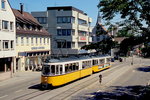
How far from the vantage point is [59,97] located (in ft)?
73.4

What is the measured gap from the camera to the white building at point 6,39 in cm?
3562

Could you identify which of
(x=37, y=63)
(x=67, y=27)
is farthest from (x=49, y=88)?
(x=67, y=27)

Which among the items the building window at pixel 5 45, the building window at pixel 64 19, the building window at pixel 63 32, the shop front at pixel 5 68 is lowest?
the shop front at pixel 5 68

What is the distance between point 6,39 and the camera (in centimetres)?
3666

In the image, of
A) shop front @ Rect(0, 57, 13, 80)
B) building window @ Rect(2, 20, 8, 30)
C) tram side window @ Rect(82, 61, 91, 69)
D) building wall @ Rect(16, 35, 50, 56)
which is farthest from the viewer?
building wall @ Rect(16, 35, 50, 56)

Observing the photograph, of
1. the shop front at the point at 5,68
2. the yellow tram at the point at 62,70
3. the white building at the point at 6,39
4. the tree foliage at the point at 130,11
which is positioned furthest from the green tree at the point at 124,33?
the shop front at the point at 5,68

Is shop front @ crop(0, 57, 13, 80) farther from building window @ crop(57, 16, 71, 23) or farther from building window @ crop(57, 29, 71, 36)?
building window @ crop(57, 16, 71, 23)

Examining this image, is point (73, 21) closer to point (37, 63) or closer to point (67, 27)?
point (67, 27)

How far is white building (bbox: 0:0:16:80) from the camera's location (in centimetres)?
3562

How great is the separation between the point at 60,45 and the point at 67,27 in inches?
233

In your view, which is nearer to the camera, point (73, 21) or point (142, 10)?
point (142, 10)

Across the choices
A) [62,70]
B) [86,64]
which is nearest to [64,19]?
[86,64]

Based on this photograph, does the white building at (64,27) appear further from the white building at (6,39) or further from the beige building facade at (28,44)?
the white building at (6,39)

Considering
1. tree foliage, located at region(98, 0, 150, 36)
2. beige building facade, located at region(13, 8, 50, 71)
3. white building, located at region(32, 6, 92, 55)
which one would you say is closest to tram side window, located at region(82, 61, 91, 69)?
beige building facade, located at region(13, 8, 50, 71)
